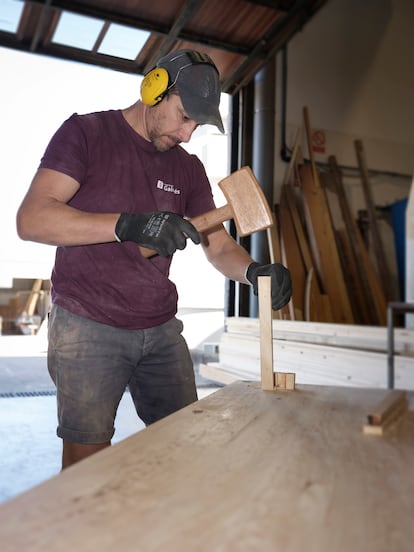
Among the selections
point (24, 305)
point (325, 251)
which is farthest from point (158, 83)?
point (24, 305)

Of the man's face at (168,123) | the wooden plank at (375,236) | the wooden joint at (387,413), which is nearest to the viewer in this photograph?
the wooden joint at (387,413)

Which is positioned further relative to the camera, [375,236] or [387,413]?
[375,236]

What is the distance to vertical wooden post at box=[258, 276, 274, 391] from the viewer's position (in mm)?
1622

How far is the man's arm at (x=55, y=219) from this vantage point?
1.60 meters

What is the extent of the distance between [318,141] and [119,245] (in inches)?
175

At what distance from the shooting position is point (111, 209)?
182cm

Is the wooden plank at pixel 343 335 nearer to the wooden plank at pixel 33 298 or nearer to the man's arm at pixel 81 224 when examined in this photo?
the man's arm at pixel 81 224

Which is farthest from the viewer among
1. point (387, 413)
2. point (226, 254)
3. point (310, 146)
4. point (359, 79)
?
point (359, 79)

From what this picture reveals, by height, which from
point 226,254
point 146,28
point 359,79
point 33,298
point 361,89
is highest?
point 359,79

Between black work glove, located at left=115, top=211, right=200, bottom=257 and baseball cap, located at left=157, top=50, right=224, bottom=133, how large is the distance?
0.40 metres

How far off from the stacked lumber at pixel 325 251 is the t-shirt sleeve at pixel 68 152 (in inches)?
134

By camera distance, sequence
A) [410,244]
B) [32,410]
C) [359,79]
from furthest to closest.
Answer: [359,79]
[32,410]
[410,244]

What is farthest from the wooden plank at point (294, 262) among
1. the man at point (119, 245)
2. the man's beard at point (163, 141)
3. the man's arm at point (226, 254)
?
the man's beard at point (163, 141)

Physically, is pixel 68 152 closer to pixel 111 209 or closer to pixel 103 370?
pixel 111 209
